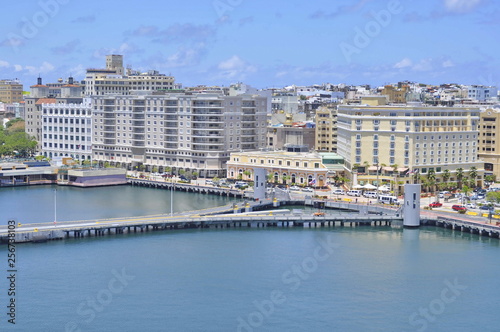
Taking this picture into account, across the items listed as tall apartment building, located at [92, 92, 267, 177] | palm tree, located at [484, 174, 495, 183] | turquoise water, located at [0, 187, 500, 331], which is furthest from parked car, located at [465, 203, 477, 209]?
tall apartment building, located at [92, 92, 267, 177]

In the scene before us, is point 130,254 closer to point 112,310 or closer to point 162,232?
point 162,232

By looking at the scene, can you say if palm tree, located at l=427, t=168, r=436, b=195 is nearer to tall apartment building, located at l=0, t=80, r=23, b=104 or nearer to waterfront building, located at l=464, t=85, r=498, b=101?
waterfront building, located at l=464, t=85, r=498, b=101

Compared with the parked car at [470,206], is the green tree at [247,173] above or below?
above

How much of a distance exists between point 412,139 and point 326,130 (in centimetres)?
1617

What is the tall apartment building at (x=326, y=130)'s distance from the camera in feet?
242

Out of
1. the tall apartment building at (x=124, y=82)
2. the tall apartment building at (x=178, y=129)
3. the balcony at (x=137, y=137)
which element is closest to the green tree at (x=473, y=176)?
the tall apartment building at (x=178, y=129)

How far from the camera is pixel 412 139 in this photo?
5897cm

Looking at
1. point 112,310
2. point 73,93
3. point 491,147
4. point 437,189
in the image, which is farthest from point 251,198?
point 73,93

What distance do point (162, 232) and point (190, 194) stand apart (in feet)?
60.3

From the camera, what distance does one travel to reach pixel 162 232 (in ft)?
152

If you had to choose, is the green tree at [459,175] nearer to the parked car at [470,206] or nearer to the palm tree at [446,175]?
the palm tree at [446,175]

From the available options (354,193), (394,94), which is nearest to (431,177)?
(354,193)

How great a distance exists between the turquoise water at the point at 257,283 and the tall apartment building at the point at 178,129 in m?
25.7

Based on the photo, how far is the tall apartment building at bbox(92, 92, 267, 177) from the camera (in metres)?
70.7
